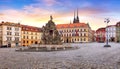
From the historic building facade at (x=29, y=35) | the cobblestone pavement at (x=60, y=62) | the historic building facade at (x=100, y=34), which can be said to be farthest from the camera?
the historic building facade at (x=100, y=34)

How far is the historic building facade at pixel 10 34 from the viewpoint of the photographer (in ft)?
270

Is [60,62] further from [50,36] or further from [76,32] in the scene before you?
[76,32]

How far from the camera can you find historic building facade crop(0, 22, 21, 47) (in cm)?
8231

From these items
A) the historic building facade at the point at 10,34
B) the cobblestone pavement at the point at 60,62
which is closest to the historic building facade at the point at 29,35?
the historic building facade at the point at 10,34

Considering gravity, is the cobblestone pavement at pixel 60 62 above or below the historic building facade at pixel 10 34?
below

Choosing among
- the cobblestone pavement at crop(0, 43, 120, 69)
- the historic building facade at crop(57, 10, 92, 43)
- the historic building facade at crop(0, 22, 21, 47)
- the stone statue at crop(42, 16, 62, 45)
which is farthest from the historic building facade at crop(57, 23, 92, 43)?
the cobblestone pavement at crop(0, 43, 120, 69)

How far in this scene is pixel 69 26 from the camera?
13438 centimetres

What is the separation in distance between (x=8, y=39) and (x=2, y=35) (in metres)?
3.25

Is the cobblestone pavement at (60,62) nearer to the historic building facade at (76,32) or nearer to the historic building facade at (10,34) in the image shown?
the historic building facade at (10,34)

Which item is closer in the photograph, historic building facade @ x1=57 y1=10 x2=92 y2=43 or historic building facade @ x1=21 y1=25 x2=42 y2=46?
historic building facade @ x1=21 y1=25 x2=42 y2=46

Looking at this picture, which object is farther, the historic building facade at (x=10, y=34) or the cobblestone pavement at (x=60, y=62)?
the historic building facade at (x=10, y=34)

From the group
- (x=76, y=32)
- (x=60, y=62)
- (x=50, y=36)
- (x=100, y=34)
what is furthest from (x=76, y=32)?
(x=60, y=62)

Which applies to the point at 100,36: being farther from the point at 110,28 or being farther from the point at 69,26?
the point at 69,26

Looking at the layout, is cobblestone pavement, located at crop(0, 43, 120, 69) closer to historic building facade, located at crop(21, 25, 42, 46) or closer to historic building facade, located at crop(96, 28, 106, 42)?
historic building facade, located at crop(21, 25, 42, 46)
